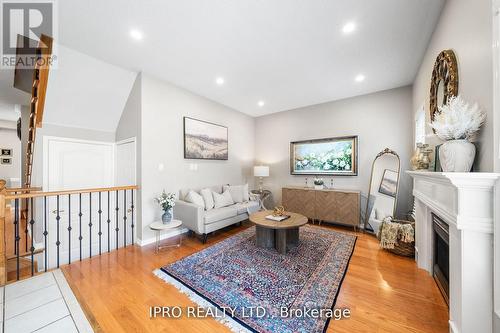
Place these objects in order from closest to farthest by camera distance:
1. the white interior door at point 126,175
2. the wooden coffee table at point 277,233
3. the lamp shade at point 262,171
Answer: the wooden coffee table at point 277,233, the white interior door at point 126,175, the lamp shade at point 262,171

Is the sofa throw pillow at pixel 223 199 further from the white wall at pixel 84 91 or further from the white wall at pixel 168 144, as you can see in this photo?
the white wall at pixel 84 91

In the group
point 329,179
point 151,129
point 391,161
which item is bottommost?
point 329,179

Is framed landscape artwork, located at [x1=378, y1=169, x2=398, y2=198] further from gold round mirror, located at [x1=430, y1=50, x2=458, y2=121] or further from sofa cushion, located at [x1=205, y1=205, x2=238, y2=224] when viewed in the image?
sofa cushion, located at [x1=205, y1=205, x2=238, y2=224]

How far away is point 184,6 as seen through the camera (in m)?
1.84

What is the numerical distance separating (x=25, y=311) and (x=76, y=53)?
308cm

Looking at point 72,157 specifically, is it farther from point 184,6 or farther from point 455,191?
point 455,191

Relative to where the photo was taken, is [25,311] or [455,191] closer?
[455,191]

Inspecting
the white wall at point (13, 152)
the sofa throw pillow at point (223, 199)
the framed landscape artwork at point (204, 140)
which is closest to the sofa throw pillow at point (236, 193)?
the sofa throw pillow at point (223, 199)

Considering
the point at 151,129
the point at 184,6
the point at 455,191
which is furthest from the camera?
the point at 151,129

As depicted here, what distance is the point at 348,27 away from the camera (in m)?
2.10

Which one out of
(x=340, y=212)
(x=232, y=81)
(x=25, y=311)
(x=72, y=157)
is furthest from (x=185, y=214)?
(x=340, y=212)

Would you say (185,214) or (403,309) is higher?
(185,214)

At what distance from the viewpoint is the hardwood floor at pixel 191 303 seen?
1.49 m

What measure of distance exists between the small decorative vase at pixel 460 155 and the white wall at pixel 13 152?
10.9 metres
